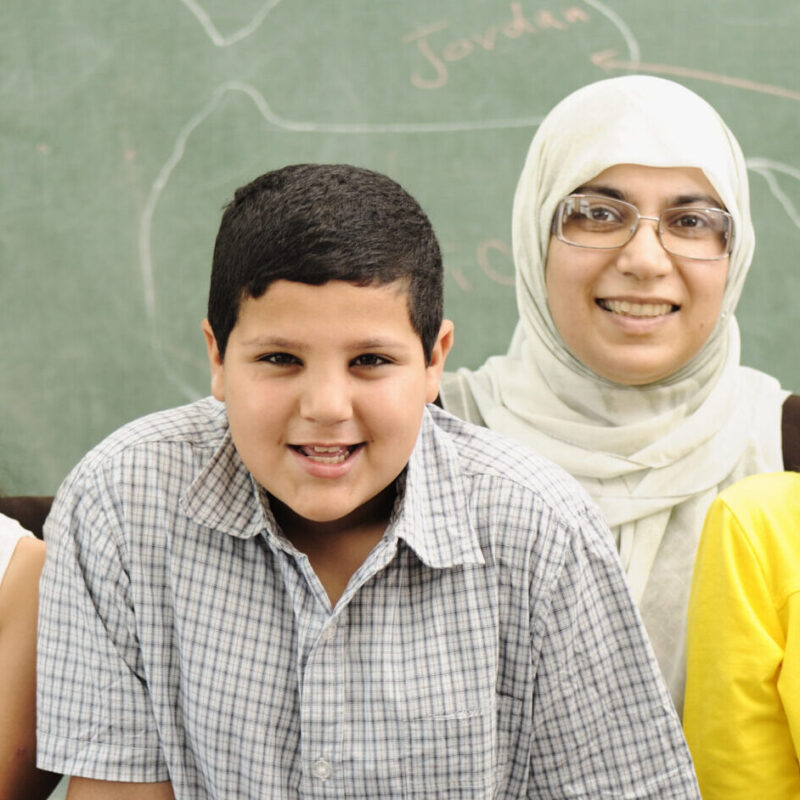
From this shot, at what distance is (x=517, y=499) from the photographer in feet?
3.72

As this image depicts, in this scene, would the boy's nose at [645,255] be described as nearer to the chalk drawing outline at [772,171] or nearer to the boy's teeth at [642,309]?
the boy's teeth at [642,309]

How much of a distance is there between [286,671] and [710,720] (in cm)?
51

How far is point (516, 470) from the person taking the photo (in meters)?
1.16

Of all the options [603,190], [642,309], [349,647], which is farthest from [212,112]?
[349,647]

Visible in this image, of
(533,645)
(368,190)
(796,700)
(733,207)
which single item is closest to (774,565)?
(796,700)

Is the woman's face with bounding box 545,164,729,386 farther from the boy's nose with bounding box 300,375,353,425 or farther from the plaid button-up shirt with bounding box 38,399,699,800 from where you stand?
the boy's nose with bounding box 300,375,353,425

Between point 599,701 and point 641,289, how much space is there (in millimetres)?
623

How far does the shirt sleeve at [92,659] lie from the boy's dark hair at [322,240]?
0.24 meters

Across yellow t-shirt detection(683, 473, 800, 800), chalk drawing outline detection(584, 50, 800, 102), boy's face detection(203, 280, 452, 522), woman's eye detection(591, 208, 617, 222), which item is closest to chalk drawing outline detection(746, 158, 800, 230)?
chalk drawing outline detection(584, 50, 800, 102)

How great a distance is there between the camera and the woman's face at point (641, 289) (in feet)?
5.03

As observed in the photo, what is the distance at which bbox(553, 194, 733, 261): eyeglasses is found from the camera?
154cm

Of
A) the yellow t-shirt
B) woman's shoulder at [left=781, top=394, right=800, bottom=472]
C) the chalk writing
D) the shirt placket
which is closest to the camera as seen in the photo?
the shirt placket

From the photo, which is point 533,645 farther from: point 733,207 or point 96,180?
point 96,180

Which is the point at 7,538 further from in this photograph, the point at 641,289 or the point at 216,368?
the point at 641,289
